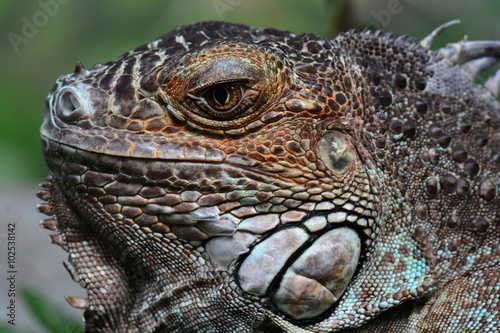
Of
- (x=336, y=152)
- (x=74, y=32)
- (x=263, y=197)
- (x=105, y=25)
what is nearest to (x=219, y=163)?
(x=263, y=197)

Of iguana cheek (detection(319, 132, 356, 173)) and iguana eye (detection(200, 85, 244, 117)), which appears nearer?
iguana eye (detection(200, 85, 244, 117))

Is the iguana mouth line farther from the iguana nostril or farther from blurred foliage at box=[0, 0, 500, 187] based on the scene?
blurred foliage at box=[0, 0, 500, 187]

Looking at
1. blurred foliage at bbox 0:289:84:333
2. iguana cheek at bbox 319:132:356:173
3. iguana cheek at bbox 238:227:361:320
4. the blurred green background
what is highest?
the blurred green background

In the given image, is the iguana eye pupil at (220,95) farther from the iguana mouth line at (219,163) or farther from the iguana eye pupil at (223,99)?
the iguana mouth line at (219,163)

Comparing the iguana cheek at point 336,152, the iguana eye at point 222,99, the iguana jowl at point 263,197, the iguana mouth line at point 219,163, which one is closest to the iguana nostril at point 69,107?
the iguana jowl at point 263,197

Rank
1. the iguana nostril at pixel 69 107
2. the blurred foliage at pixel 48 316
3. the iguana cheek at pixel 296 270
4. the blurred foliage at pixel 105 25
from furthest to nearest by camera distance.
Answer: the blurred foliage at pixel 105 25
the blurred foliage at pixel 48 316
the iguana nostril at pixel 69 107
the iguana cheek at pixel 296 270

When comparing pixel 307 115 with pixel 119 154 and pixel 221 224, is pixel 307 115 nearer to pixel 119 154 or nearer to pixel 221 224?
pixel 221 224

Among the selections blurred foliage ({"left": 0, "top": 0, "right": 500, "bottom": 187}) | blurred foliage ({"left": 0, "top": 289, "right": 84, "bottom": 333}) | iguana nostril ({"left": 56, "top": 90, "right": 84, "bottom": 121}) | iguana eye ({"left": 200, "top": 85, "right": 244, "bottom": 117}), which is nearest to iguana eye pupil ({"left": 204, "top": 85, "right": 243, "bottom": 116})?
iguana eye ({"left": 200, "top": 85, "right": 244, "bottom": 117})
